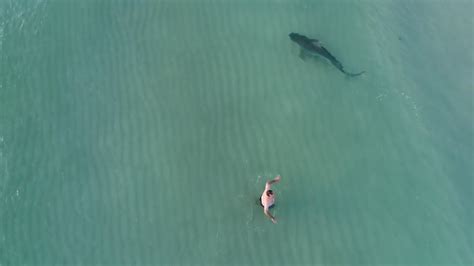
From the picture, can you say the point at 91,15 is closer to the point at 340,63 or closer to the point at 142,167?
the point at 142,167

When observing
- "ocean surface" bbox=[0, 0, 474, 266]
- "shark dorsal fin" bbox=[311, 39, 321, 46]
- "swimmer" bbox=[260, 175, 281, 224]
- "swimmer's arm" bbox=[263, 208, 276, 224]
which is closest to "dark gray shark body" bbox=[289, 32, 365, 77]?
"shark dorsal fin" bbox=[311, 39, 321, 46]

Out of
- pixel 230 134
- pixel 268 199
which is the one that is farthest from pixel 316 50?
pixel 268 199

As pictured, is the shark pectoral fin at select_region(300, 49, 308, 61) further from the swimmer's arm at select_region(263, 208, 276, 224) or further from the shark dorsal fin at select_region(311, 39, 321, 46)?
the swimmer's arm at select_region(263, 208, 276, 224)

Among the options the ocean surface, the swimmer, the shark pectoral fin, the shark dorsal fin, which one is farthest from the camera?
the shark pectoral fin

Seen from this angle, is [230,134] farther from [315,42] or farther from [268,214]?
[315,42]

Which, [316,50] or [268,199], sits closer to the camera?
[268,199]

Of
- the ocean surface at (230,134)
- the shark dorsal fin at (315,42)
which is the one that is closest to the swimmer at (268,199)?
the ocean surface at (230,134)

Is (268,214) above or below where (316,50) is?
below

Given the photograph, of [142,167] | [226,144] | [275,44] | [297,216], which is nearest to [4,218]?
[142,167]

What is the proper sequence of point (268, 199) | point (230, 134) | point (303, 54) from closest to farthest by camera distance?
point (268, 199)
point (230, 134)
point (303, 54)
